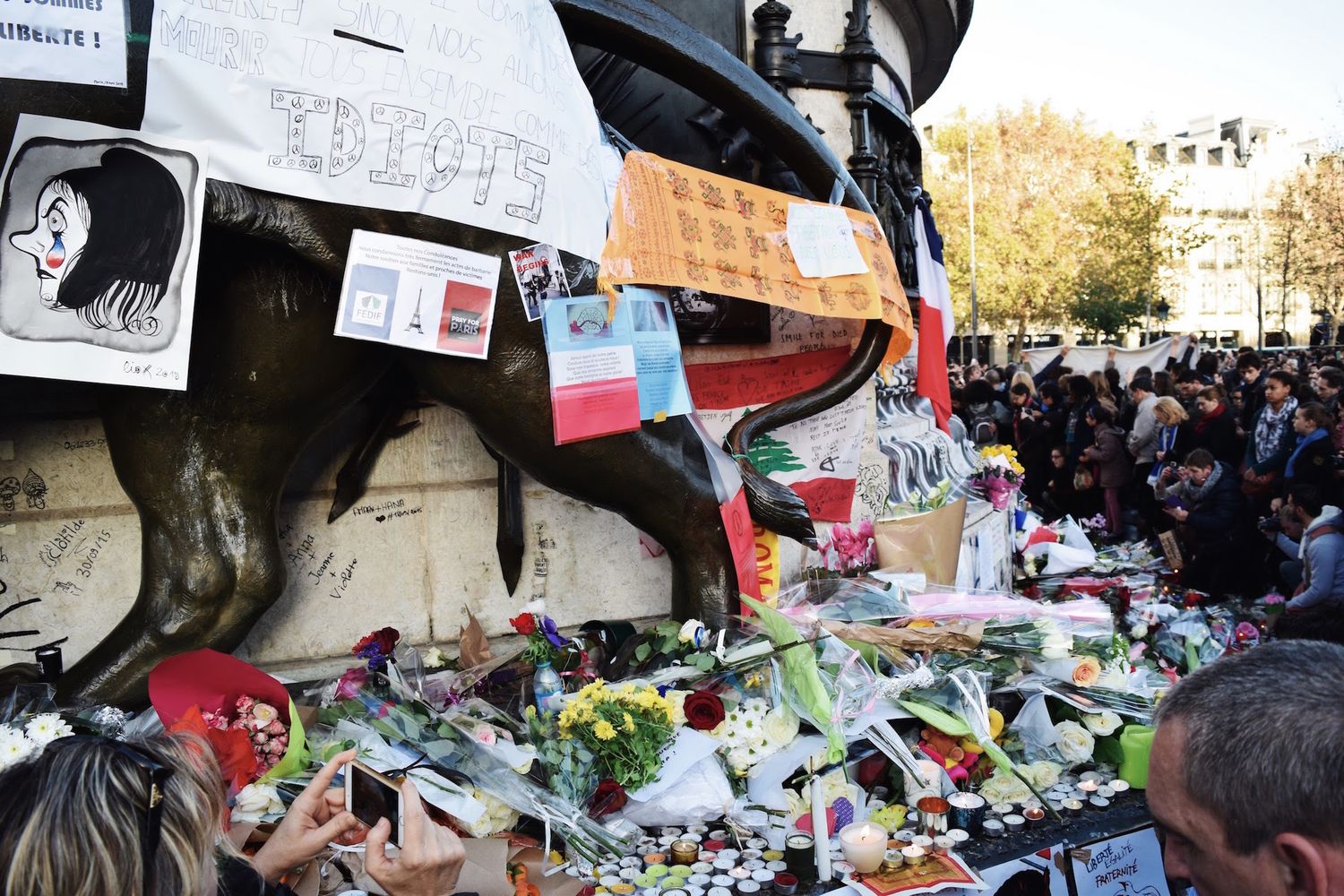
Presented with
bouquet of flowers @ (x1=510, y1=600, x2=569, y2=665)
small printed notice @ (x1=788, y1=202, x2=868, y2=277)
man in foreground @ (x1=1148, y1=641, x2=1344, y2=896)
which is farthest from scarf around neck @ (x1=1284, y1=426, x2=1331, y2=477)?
man in foreground @ (x1=1148, y1=641, x2=1344, y2=896)

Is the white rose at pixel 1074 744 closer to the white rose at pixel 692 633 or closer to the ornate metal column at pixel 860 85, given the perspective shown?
the white rose at pixel 692 633

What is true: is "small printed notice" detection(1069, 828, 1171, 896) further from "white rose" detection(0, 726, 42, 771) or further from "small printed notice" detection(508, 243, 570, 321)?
"white rose" detection(0, 726, 42, 771)

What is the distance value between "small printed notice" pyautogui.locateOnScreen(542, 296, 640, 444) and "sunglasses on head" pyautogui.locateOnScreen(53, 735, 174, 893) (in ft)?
5.60

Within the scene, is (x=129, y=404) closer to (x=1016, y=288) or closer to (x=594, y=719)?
(x=594, y=719)

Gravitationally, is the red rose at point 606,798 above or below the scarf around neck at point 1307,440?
below

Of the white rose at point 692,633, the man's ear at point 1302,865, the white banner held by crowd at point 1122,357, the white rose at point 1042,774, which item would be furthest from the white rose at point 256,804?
the white banner held by crowd at point 1122,357

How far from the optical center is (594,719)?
9.62 ft

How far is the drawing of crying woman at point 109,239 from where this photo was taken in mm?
2537

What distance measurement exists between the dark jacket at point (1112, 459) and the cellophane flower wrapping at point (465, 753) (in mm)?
8179

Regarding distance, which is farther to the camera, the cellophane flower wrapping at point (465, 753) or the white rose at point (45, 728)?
the cellophane flower wrapping at point (465, 753)

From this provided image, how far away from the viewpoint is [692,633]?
137 inches

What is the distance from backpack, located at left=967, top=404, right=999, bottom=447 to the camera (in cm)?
991

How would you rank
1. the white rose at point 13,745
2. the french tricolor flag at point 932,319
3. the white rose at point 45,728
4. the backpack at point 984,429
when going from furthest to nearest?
the backpack at point 984,429 → the french tricolor flag at point 932,319 → the white rose at point 45,728 → the white rose at point 13,745

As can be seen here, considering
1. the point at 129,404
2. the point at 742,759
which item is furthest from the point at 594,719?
the point at 129,404
